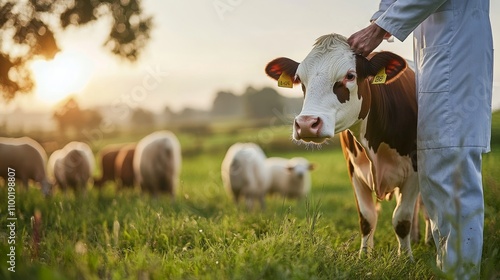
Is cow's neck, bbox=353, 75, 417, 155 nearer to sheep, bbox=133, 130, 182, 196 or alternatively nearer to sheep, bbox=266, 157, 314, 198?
sheep, bbox=133, 130, 182, 196

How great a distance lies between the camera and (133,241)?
444cm

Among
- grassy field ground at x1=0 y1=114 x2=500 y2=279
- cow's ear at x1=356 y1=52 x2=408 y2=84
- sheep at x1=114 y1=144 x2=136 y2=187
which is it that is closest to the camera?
grassy field ground at x1=0 y1=114 x2=500 y2=279

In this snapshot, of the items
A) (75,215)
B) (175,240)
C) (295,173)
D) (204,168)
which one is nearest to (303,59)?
(175,240)

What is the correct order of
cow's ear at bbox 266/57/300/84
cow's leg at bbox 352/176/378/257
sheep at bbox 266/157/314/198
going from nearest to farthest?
cow's ear at bbox 266/57/300/84, cow's leg at bbox 352/176/378/257, sheep at bbox 266/157/314/198

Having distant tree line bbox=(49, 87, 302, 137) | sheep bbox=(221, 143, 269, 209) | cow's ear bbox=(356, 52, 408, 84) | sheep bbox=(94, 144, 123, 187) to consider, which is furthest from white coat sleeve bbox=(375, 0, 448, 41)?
distant tree line bbox=(49, 87, 302, 137)

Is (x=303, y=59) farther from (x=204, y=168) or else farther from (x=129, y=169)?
(x=204, y=168)

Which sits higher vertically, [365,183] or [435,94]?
[435,94]

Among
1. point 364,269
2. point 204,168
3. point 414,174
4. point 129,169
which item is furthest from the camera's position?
point 204,168

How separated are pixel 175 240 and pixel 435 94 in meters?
2.09

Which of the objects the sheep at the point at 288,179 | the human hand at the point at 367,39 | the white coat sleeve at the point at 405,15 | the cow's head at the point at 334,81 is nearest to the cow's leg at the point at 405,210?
the cow's head at the point at 334,81

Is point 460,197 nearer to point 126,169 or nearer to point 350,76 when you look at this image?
point 350,76

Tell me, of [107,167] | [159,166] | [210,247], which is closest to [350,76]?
[210,247]

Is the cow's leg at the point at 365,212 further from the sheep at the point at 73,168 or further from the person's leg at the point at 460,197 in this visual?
the sheep at the point at 73,168

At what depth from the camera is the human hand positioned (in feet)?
12.5
